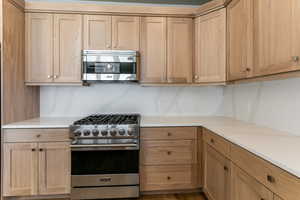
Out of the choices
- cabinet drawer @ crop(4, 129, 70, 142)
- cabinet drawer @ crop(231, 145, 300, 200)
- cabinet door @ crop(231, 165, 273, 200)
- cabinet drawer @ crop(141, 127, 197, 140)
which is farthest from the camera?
cabinet drawer @ crop(141, 127, 197, 140)

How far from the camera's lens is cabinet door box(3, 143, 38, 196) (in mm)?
2420

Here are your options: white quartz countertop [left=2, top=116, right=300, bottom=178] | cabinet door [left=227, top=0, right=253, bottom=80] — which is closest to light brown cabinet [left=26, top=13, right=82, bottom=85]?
white quartz countertop [left=2, top=116, right=300, bottom=178]

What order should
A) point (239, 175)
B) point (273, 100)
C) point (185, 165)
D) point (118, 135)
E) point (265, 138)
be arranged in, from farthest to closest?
point (185, 165)
point (118, 135)
point (273, 100)
point (265, 138)
point (239, 175)

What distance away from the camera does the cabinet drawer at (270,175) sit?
1.08 m

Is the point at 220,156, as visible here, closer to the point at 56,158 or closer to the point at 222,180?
the point at 222,180

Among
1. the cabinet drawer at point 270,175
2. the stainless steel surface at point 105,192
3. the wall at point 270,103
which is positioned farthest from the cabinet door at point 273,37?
the stainless steel surface at point 105,192

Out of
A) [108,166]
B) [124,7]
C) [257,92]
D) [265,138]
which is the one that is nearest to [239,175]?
[265,138]

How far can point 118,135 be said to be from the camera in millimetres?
2461

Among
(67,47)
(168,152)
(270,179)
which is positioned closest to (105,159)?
(168,152)

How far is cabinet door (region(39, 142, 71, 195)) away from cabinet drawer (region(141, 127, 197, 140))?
848 mm

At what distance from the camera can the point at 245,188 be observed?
156 centimetres

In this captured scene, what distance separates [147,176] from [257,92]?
1.50 m

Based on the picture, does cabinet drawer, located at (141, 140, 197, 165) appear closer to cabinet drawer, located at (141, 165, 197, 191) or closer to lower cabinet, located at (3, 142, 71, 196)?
cabinet drawer, located at (141, 165, 197, 191)

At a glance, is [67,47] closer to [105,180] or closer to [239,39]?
[105,180]
